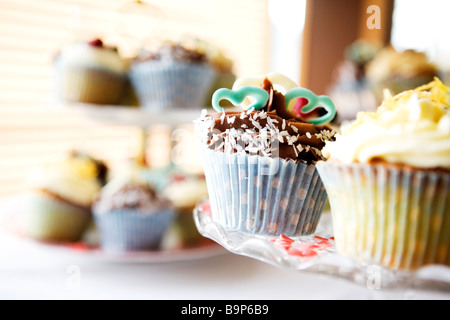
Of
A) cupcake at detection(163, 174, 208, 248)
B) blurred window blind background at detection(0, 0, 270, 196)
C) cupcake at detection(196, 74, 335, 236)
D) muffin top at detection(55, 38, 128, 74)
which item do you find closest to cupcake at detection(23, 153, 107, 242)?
blurred window blind background at detection(0, 0, 270, 196)

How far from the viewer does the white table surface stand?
1.88 m

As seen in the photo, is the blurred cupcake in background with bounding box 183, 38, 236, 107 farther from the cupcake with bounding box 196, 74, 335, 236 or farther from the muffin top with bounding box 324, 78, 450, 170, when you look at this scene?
the muffin top with bounding box 324, 78, 450, 170

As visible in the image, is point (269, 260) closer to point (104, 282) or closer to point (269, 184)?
point (269, 184)

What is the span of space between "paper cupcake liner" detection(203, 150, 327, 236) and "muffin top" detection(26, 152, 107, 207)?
1389mm

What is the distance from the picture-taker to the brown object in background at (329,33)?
4352 mm

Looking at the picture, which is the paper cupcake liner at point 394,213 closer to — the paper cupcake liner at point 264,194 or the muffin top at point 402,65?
the paper cupcake liner at point 264,194

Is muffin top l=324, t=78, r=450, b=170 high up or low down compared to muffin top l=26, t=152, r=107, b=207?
up

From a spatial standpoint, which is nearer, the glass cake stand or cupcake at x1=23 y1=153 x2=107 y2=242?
the glass cake stand

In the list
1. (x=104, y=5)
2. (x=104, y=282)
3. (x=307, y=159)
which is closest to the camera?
(x=307, y=159)

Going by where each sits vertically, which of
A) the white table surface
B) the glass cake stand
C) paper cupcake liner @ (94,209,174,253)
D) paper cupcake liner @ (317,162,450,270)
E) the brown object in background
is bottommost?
the white table surface

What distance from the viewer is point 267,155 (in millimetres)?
920

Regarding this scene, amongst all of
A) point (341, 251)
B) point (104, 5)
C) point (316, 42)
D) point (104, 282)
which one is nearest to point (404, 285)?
point (341, 251)

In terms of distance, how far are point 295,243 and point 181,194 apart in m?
1.47

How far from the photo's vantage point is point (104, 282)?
1997 mm
